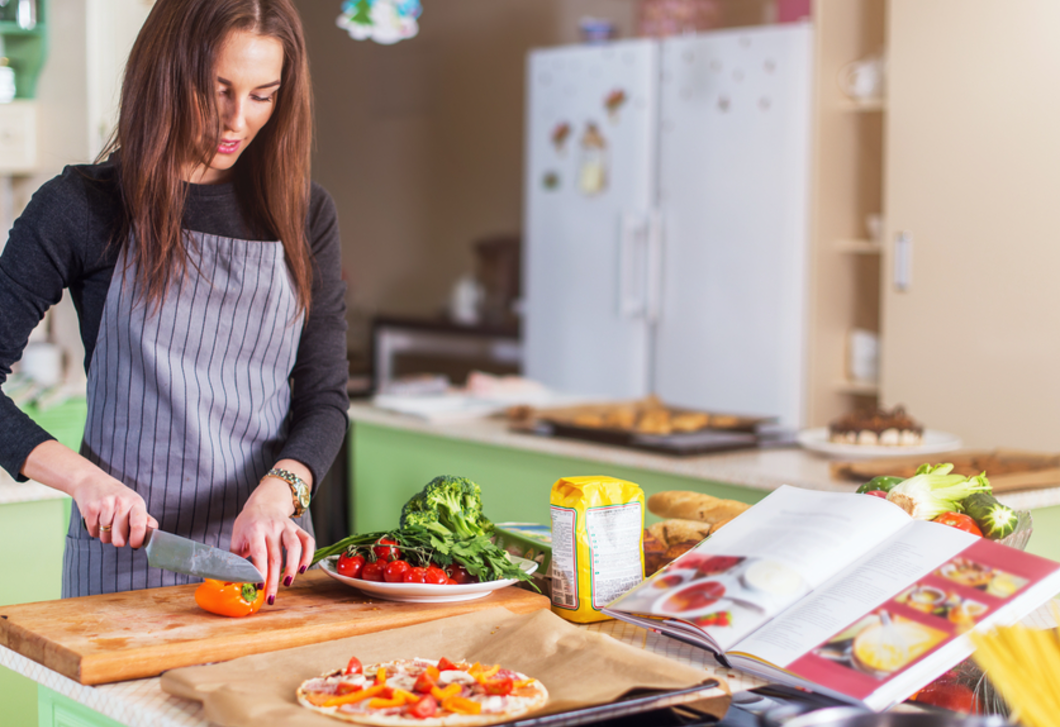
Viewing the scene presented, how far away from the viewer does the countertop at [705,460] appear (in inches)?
88.2

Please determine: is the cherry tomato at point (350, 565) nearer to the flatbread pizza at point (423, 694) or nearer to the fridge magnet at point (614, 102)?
the flatbread pizza at point (423, 694)

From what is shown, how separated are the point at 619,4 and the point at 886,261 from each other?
265cm

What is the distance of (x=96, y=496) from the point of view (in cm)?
123

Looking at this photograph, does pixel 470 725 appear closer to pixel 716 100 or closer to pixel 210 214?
pixel 210 214

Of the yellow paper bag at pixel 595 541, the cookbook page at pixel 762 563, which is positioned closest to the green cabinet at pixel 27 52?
the yellow paper bag at pixel 595 541

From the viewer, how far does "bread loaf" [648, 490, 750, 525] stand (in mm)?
1462

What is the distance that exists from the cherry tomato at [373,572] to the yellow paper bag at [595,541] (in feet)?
0.65

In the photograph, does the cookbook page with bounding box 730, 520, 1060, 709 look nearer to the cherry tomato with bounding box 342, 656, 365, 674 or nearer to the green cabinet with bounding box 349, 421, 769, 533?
the cherry tomato with bounding box 342, 656, 365, 674

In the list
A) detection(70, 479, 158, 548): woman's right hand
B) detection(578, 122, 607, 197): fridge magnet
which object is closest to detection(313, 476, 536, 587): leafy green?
detection(70, 479, 158, 548): woman's right hand

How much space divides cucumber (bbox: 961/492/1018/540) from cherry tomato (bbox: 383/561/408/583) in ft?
2.04

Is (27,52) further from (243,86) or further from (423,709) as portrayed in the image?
(423,709)

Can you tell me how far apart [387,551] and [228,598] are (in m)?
0.20

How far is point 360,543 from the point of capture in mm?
1330

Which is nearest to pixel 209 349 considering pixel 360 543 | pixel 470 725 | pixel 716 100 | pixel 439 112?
pixel 360 543
